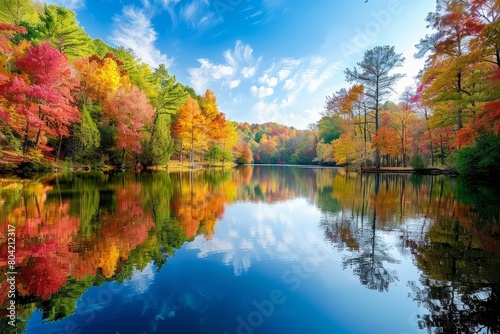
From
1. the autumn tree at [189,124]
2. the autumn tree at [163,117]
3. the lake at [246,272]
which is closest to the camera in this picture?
the lake at [246,272]

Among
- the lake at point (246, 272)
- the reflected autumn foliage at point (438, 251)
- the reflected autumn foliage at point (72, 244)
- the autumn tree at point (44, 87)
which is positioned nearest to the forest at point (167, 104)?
the autumn tree at point (44, 87)

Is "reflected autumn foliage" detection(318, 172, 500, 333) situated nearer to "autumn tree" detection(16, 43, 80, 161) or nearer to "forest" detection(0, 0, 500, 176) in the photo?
"forest" detection(0, 0, 500, 176)

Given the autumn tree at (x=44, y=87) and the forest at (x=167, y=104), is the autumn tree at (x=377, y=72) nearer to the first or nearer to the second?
the forest at (x=167, y=104)

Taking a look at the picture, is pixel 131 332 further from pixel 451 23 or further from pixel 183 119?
pixel 183 119

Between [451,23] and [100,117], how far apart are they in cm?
3329

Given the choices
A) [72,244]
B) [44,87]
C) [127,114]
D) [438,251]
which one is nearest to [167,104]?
[127,114]

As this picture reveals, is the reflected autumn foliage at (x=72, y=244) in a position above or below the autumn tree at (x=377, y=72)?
below

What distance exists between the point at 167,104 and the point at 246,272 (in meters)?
37.5

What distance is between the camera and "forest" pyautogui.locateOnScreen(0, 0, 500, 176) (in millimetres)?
17797

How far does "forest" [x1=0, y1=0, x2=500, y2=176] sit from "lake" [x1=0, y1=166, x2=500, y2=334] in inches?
376

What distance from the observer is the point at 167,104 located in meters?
38.8

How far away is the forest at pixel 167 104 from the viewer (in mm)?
17797

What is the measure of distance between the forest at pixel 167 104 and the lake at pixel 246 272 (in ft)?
31.3

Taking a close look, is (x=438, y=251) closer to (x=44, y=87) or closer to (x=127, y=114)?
(x=44, y=87)
